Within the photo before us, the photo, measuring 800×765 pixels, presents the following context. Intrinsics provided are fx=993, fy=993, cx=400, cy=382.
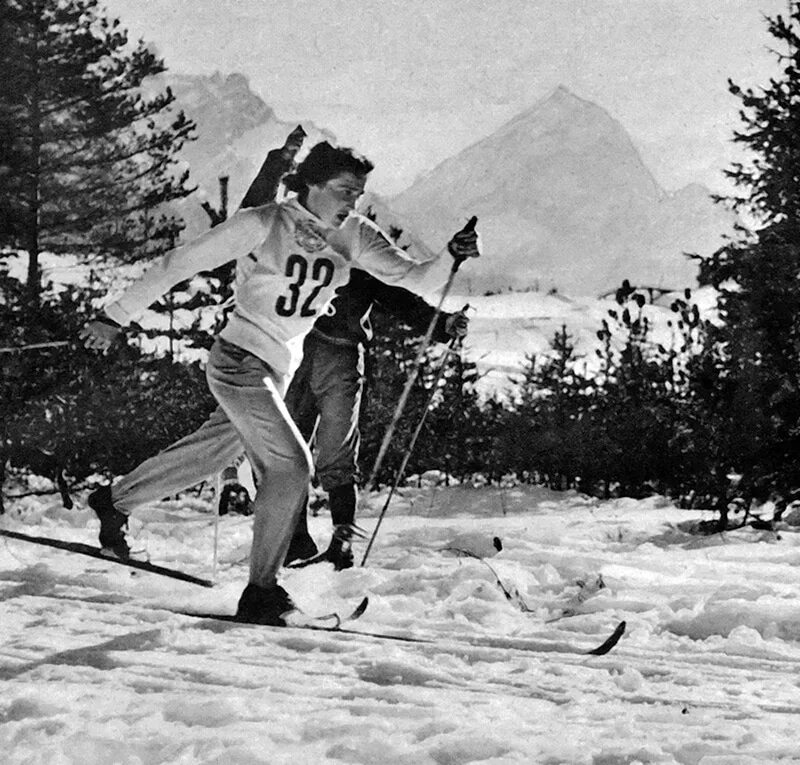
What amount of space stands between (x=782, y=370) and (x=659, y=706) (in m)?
7.39

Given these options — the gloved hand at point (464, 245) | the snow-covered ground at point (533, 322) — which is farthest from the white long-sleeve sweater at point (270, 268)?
the snow-covered ground at point (533, 322)

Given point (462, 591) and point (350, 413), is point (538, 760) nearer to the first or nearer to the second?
point (462, 591)

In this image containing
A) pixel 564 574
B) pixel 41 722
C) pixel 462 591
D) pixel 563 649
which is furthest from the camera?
pixel 564 574

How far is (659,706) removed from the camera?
2557 millimetres

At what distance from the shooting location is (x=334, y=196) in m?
3.78

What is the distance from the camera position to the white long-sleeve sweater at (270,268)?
376 centimetres

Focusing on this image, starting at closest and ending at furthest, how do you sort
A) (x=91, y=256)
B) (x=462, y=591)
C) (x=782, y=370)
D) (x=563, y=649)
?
(x=563, y=649) < (x=462, y=591) < (x=782, y=370) < (x=91, y=256)

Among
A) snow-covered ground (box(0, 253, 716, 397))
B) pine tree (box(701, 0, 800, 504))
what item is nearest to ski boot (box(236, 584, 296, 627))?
pine tree (box(701, 0, 800, 504))

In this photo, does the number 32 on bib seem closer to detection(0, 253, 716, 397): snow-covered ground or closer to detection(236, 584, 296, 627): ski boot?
detection(236, 584, 296, 627): ski boot

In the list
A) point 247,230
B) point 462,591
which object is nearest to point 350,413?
point 462,591

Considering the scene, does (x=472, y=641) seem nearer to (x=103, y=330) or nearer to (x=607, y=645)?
(x=607, y=645)

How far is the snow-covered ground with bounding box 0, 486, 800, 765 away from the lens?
2150 millimetres

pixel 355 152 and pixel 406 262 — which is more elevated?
pixel 355 152

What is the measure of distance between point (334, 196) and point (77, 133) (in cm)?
768
